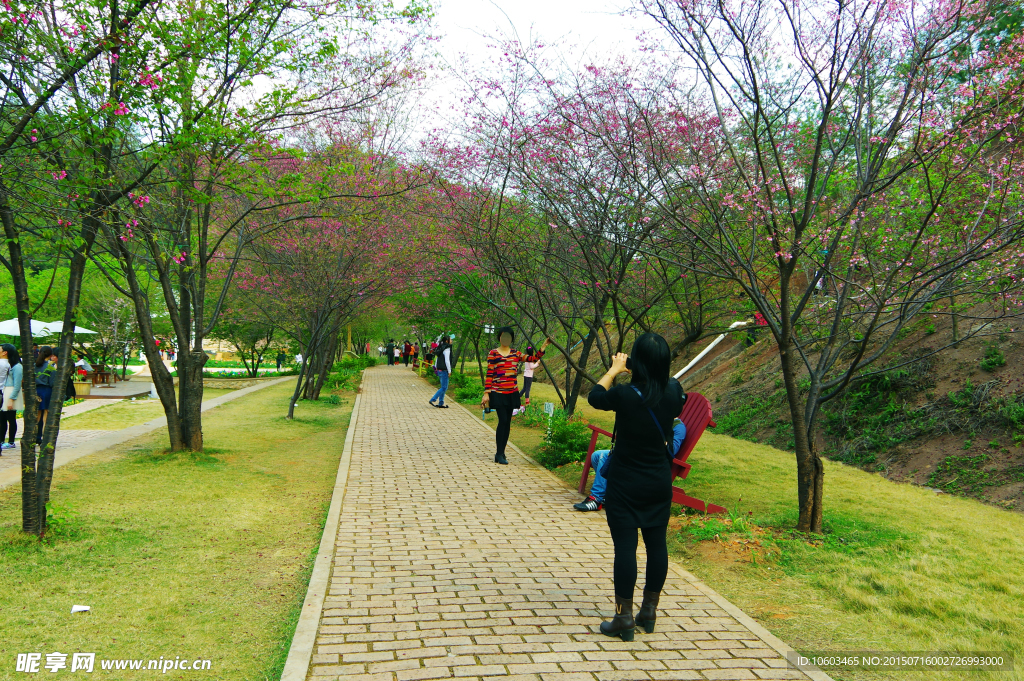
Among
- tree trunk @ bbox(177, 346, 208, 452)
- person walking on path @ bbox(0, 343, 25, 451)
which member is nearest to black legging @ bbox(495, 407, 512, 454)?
tree trunk @ bbox(177, 346, 208, 452)

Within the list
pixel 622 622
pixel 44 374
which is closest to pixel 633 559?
pixel 622 622

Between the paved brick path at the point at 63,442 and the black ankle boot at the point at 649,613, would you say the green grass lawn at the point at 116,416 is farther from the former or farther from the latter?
the black ankle boot at the point at 649,613

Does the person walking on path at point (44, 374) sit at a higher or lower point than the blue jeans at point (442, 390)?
higher

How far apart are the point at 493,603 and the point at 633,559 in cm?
102

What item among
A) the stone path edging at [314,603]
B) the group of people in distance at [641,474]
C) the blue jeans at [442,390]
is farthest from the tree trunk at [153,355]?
the blue jeans at [442,390]

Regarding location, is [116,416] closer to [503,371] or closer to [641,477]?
[503,371]

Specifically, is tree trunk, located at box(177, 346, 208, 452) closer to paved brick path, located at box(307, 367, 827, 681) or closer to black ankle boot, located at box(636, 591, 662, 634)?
Result: paved brick path, located at box(307, 367, 827, 681)

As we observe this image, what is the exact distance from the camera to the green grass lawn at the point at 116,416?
1213 cm

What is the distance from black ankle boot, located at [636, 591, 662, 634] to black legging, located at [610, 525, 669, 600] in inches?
1.5

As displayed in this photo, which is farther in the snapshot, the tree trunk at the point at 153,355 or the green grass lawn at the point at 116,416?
the green grass lawn at the point at 116,416

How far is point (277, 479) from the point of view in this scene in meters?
7.94

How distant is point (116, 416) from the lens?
1375 cm

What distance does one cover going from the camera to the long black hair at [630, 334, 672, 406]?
368 centimetres

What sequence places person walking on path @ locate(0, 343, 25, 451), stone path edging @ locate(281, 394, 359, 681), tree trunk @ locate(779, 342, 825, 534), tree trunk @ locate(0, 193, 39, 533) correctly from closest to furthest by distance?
stone path edging @ locate(281, 394, 359, 681)
tree trunk @ locate(0, 193, 39, 533)
tree trunk @ locate(779, 342, 825, 534)
person walking on path @ locate(0, 343, 25, 451)
